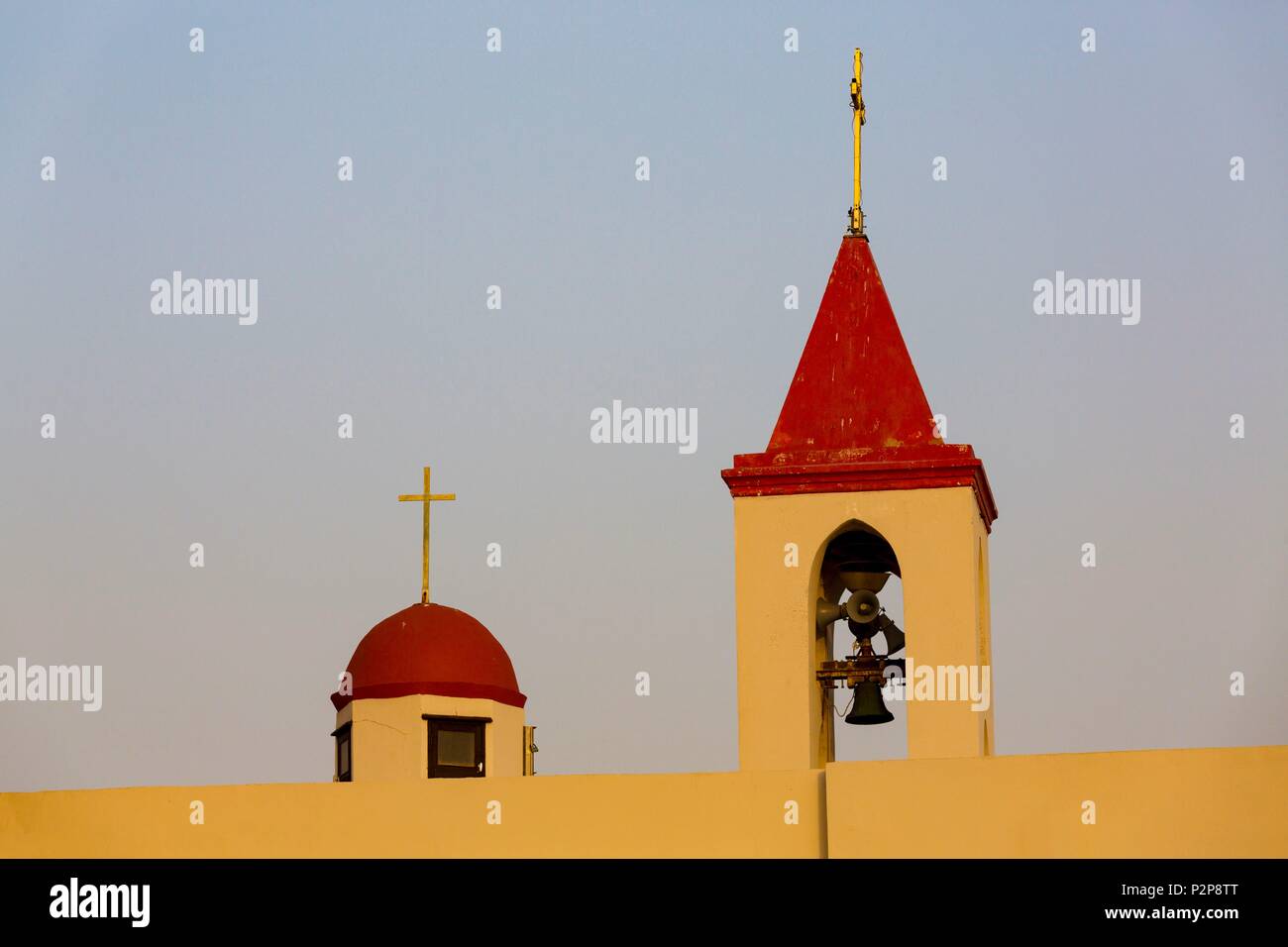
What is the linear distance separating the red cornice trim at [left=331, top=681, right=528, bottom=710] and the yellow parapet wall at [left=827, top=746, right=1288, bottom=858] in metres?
4.45

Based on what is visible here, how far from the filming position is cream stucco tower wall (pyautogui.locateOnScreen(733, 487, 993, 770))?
1520 cm

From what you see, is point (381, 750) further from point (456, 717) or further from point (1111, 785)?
point (1111, 785)

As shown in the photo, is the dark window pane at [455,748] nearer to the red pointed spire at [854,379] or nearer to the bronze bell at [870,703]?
the bronze bell at [870,703]

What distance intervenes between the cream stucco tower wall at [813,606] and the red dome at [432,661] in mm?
3059

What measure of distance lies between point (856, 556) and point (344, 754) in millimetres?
4224

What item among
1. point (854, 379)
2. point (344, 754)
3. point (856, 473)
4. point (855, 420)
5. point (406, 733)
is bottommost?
point (344, 754)

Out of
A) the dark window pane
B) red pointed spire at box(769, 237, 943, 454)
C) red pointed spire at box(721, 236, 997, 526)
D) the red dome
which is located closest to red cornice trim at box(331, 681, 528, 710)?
the red dome

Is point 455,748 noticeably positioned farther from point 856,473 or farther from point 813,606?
point 856,473

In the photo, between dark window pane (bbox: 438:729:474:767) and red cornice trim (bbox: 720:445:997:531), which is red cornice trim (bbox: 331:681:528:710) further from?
red cornice trim (bbox: 720:445:997:531)

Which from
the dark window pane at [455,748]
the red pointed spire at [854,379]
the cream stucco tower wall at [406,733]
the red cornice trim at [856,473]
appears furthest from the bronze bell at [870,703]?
the dark window pane at [455,748]

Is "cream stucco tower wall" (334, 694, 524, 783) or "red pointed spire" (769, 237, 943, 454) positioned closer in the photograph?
"red pointed spire" (769, 237, 943, 454)

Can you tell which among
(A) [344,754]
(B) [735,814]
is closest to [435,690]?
(A) [344,754]

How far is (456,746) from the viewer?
59.1 feet
